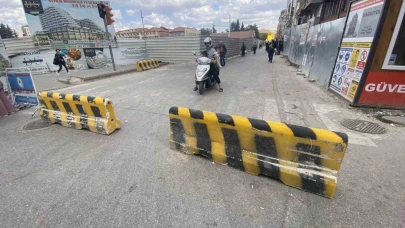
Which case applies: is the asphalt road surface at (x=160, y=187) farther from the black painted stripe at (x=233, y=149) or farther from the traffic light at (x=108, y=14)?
the traffic light at (x=108, y=14)

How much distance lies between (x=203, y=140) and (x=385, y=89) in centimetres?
536

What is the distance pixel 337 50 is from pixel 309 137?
625 cm

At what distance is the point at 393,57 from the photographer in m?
4.89

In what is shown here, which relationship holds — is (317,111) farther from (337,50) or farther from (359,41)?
(337,50)

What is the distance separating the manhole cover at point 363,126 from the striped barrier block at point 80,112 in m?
5.44

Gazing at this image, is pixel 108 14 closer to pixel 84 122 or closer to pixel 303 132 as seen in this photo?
pixel 84 122

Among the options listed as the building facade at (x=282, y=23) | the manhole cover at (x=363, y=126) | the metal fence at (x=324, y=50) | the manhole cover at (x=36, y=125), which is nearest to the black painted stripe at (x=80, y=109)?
the manhole cover at (x=36, y=125)

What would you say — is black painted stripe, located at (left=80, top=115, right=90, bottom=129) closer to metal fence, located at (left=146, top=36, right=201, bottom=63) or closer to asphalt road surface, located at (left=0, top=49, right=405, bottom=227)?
asphalt road surface, located at (left=0, top=49, right=405, bottom=227)

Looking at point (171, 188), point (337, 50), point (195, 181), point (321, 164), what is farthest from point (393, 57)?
point (171, 188)

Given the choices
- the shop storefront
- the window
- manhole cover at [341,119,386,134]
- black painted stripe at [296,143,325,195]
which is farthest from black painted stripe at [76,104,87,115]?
the window

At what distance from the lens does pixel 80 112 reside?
4.41 meters

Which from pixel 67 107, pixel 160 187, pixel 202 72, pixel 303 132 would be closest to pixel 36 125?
pixel 67 107

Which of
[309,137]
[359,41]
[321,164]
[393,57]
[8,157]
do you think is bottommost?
[8,157]

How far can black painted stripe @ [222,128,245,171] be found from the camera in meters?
2.98
